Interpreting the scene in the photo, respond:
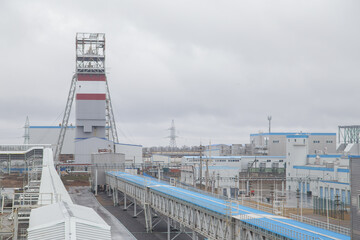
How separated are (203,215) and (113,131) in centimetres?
7456

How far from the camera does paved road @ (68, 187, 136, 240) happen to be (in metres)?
34.9

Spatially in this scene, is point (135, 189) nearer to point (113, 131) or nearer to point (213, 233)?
point (213, 233)

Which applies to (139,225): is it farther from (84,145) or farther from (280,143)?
(280,143)

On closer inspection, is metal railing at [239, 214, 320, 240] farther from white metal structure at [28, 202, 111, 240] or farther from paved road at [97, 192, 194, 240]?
paved road at [97, 192, 194, 240]

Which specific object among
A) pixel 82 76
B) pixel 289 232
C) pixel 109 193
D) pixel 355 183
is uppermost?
pixel 82 76

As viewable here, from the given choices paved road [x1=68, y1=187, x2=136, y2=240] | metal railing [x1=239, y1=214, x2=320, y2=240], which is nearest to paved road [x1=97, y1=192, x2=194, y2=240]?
paved road [x1=68, y1=187, x2=136, y2=240]

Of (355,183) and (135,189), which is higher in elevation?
(355,183)

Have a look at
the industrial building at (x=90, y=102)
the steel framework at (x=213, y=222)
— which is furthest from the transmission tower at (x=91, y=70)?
the steel framework at (x=213, y=222)

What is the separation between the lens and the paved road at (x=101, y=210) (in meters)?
34.9

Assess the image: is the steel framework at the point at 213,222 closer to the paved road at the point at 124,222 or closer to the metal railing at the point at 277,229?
the metal railing at the point at 277,229

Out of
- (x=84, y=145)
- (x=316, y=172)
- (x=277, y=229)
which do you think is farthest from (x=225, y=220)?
(x=84, y=145)

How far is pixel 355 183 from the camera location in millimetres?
18672

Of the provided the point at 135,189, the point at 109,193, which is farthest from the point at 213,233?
the point at 109,193

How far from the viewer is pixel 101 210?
49344 mm
